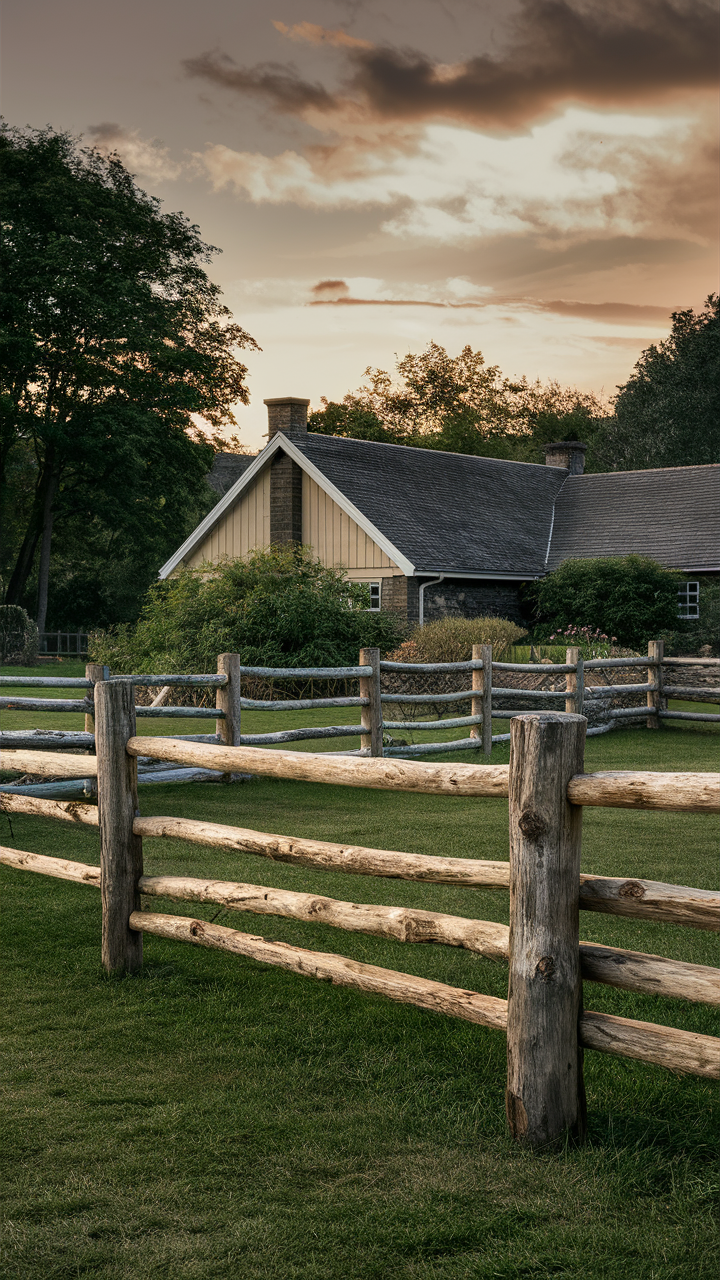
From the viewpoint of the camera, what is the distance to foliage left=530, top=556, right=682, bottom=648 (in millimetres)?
26172

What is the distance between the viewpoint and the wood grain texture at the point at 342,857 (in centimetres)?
374

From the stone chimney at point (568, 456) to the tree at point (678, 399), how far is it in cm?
1283

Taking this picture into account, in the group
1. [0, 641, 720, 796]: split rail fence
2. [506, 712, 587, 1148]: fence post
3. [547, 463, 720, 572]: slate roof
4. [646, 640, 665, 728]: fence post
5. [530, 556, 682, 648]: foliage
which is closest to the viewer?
[506, 712, 587, 1148]: fence post

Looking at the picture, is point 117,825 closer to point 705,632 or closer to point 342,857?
point 342,857

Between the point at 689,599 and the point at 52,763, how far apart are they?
25.1 metres

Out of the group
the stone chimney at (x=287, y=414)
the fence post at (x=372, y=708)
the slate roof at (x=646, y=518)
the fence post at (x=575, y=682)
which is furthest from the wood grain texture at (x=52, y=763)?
the slate roof at (x=646, y=518)

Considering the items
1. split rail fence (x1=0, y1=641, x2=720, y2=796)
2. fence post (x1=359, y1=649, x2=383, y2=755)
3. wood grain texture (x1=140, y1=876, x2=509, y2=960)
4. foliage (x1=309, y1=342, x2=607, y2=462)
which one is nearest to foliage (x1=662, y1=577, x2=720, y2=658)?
split rail fence (x1=0, y1=641, x2=720, y2=796)

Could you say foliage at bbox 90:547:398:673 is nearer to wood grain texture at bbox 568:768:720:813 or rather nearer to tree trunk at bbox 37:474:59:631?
wood grain texture at bbox 568:768:720:813

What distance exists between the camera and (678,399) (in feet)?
160

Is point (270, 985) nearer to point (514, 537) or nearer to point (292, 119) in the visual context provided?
point (292, 119)

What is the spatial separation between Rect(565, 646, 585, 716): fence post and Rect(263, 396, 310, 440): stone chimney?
15.4 metres

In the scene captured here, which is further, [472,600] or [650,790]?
[472,600]

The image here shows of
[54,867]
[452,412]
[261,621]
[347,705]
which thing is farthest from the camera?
[452,412]

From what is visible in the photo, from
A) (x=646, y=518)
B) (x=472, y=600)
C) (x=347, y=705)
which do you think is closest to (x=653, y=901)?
(x=347, y=705)
